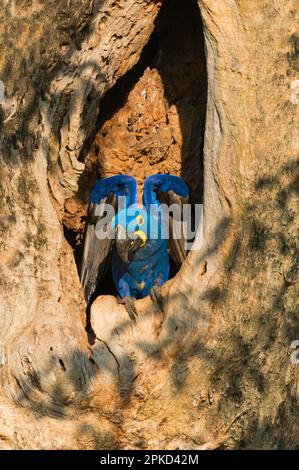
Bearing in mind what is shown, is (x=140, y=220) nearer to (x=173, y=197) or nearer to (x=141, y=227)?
(x=141, y=227)

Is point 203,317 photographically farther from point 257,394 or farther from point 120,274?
point 120,274

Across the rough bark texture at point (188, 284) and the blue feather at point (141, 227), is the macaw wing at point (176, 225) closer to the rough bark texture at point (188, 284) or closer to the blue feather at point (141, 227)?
the blue feather at point (141, 227)

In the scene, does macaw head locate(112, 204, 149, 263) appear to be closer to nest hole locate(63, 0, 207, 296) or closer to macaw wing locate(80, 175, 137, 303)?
macaw wing locate(80, 175, 137, 303)

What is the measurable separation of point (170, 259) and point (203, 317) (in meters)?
1.36

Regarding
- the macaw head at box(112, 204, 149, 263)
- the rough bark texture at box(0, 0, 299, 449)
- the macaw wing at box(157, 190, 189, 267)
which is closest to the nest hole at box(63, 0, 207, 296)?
the macaw wing at box(157, 190, 189, 267)

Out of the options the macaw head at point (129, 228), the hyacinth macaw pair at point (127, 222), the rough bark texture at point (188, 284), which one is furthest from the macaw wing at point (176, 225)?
the rough bark texture at point (188, 284)

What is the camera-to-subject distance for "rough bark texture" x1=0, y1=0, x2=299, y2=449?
3855 mm

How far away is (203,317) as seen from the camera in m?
3.89

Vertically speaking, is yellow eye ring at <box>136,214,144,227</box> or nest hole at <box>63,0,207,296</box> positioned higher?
nest hole at <box>63,0,207,296</box>

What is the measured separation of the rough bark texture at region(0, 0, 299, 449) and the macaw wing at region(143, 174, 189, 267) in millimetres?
907

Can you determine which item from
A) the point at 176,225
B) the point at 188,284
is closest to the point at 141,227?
the point at 176,225

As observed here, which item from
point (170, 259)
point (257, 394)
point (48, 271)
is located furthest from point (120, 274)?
point (257, 394)

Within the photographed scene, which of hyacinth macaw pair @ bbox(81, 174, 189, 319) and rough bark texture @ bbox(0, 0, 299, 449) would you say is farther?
hyacinth macaw pair @ bbox(81, 174, 189, 319)

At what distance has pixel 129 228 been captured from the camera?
4902 millimetres
